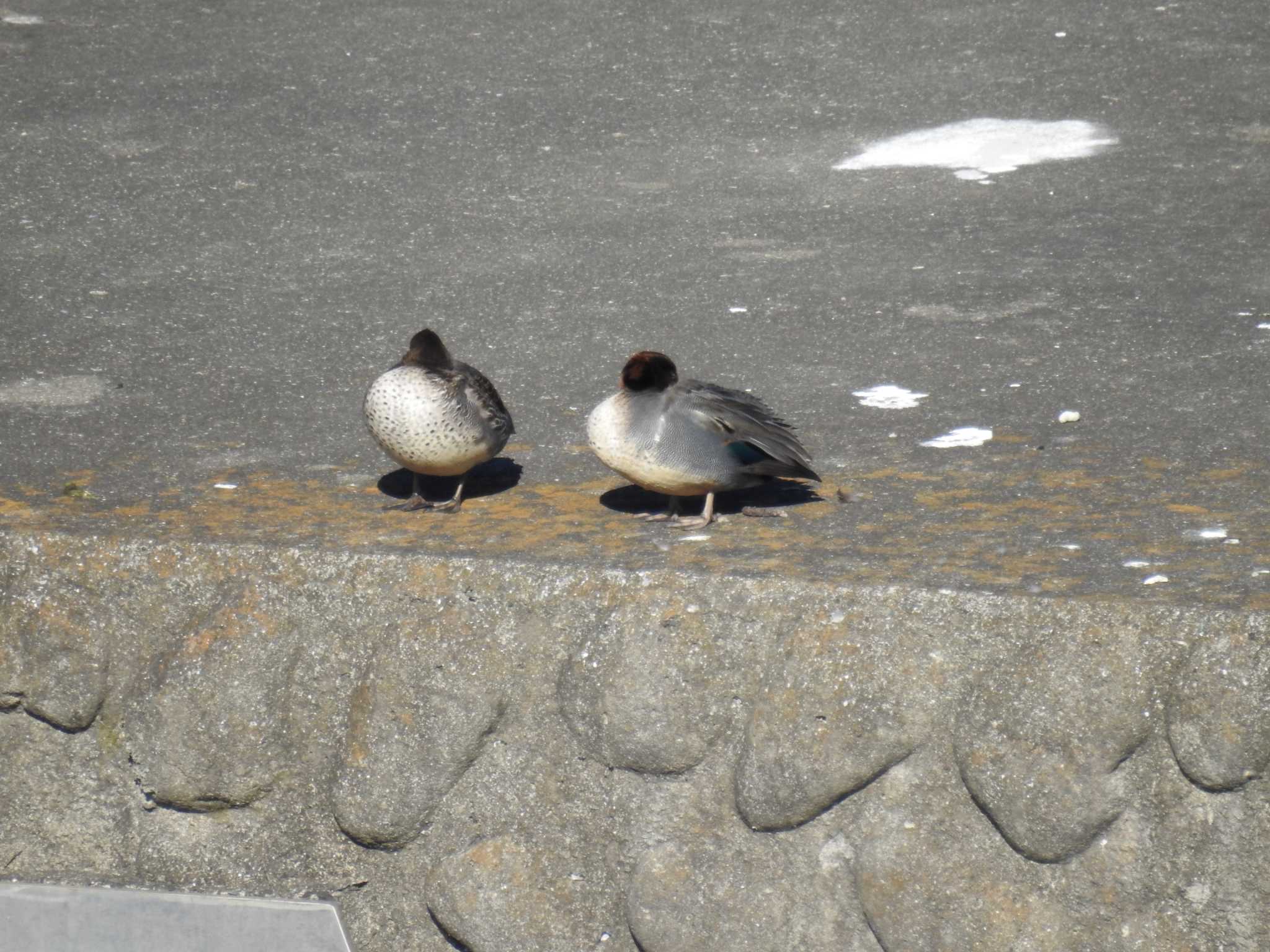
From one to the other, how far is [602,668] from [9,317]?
10.9 ft

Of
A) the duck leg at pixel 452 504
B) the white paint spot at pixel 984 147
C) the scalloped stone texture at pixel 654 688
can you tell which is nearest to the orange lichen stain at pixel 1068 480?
the scalloped stone texture at pixel 654 688

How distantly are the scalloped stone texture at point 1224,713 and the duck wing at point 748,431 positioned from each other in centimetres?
115

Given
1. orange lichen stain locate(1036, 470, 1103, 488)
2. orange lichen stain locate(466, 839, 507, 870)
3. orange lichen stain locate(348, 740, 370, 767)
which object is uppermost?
orange lichen stain locate(1036, 470, 1103, 488)

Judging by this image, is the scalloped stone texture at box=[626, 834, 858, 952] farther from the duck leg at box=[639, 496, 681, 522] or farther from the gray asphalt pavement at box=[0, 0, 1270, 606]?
the duck leg at box=[639, 496, 681, 522]

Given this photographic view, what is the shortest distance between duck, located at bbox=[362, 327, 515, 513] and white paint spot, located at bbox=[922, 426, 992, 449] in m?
1.34

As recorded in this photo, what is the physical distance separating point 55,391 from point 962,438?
3.07 metres

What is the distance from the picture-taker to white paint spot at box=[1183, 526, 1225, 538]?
3781 millimetres

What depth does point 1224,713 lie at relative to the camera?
333 cm

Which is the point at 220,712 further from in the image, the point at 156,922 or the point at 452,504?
the point at 452,504

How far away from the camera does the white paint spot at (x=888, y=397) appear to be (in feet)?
16.2

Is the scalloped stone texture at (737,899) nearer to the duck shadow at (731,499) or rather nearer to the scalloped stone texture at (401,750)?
the scalloped stone texture at (401,750)

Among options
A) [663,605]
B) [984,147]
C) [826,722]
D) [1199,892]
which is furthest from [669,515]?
[984,147]

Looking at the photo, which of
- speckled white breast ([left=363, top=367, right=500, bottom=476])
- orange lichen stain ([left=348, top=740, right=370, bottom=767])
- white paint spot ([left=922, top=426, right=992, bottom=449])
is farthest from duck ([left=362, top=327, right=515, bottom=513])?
white paint spot ([left=922, top=426, right=992, bottom=449])

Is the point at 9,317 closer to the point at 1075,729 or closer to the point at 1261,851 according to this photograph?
the point at 1075,729
